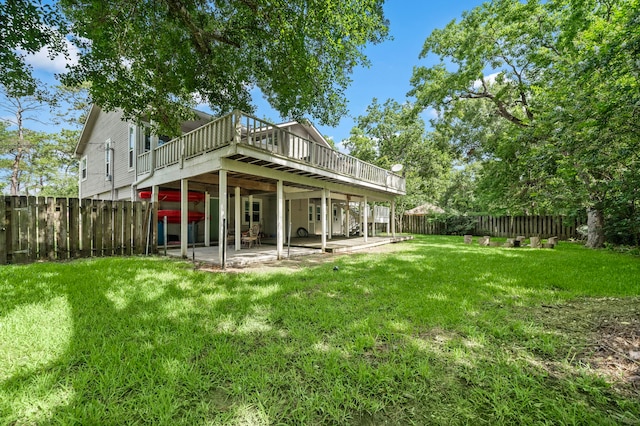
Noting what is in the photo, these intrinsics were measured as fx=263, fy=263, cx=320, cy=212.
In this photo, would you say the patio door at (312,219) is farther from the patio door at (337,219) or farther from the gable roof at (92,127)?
the gable roof at (92,127)

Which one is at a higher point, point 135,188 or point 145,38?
point 145,38

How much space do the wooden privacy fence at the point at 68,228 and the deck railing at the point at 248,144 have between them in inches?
86.0

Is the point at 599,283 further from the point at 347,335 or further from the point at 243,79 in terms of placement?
the point at 243,79

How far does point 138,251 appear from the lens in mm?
8547

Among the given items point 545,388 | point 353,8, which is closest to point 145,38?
point 353,8

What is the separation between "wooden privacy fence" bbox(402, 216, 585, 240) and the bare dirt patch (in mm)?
13602

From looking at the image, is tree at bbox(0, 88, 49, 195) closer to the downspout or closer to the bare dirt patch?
the downspout

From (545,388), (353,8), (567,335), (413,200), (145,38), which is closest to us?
(545,388)

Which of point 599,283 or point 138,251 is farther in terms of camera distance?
point 138,251

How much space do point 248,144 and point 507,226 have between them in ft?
61.8

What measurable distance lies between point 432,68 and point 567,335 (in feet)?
51.1

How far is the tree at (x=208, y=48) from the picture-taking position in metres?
5.95

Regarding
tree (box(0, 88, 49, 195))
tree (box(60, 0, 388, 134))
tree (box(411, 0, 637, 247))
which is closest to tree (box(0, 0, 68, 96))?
tree (box(60, 0, 388, 134))

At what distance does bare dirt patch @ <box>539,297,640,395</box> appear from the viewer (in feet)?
7.52
